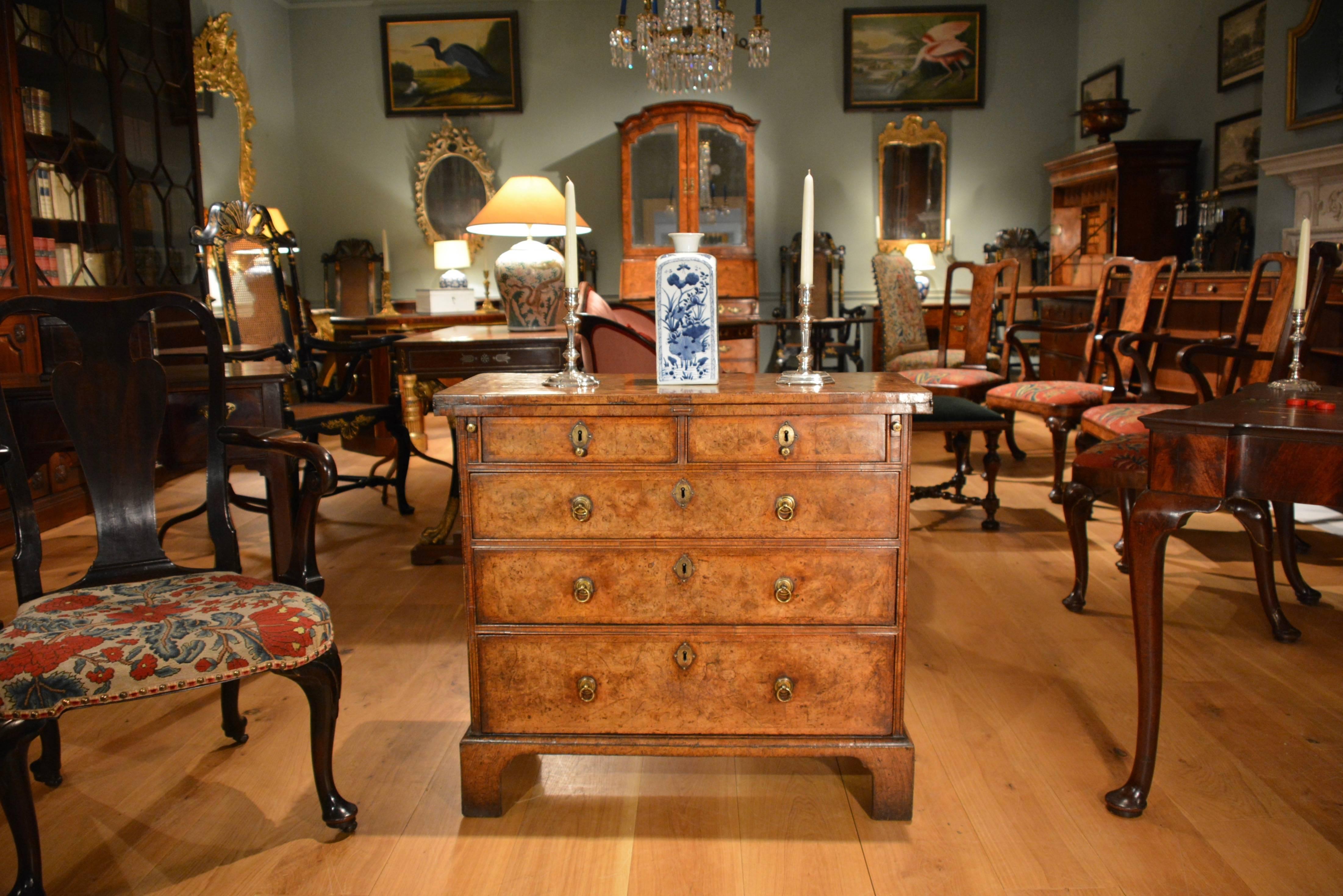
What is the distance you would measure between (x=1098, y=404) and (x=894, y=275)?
6.20 ft

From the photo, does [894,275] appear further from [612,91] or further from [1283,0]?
[612,91]

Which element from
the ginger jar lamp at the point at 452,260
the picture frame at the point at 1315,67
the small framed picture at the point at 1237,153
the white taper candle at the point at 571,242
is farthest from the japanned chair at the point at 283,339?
the small framed picture at the point at 1237,153

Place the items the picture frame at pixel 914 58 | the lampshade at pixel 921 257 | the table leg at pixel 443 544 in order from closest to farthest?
the table leg at pixel 443 544 → the lampshade at pixel 921 257 → the picture frame at pixel 914 58

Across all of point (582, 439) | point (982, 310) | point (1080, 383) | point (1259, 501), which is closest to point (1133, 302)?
point (1080, 383)

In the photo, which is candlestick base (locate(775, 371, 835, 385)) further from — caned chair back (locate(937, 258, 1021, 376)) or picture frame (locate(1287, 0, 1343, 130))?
picture frame (locate(1287, 0, 1343, 130))

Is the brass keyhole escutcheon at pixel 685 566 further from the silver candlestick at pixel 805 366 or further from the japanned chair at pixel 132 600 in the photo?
the japanned chair at pixel 132 600

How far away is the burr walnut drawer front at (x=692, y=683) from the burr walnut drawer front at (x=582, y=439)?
0.33 metres

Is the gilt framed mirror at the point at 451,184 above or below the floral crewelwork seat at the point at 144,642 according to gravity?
above

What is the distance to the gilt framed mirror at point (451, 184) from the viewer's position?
7789 mm

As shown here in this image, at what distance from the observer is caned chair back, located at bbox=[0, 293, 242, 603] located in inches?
69.8

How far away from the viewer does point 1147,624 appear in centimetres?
168

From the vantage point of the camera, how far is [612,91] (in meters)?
7.74

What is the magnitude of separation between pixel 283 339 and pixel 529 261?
4.24 ft

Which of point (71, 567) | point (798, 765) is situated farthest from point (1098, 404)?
point (71, 567)
